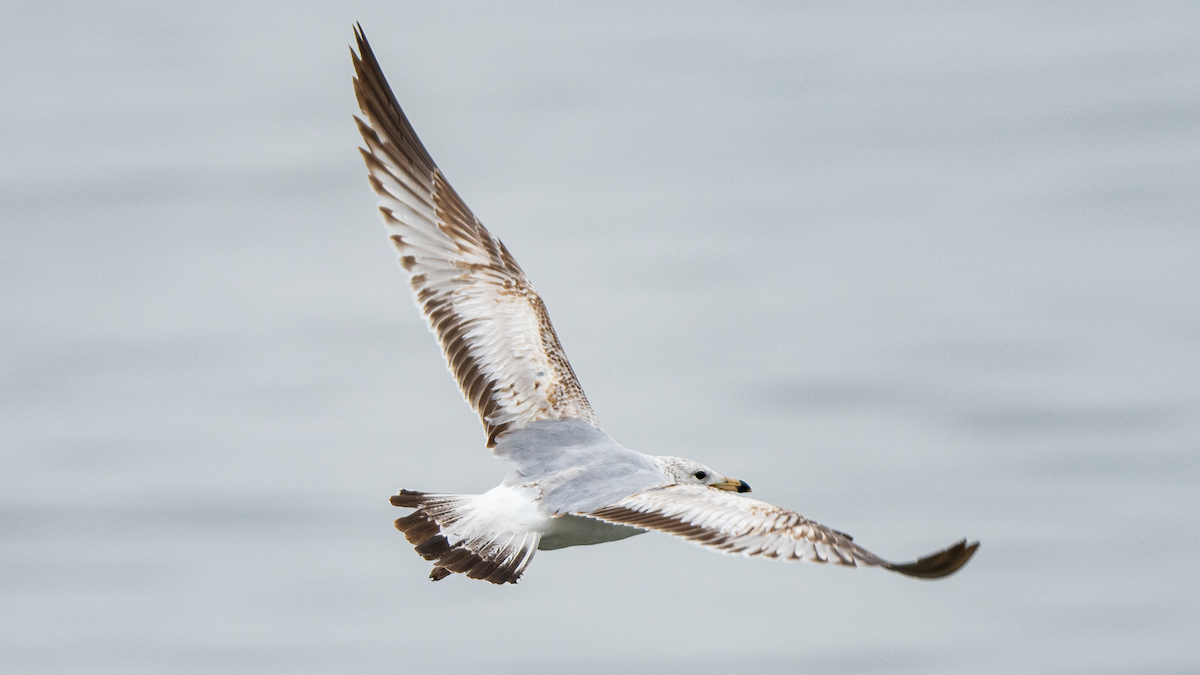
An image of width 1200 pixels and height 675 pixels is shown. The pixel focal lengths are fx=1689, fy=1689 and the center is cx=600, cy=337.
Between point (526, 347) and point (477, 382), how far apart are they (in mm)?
371

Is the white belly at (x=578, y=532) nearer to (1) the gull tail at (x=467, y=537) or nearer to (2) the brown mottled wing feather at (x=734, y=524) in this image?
(1) the gull tail at (x=467, y=537)

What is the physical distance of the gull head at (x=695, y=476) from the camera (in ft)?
31.6

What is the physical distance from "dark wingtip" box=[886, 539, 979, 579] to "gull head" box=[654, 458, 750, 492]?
2.69 metres

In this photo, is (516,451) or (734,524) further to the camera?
(516,451)

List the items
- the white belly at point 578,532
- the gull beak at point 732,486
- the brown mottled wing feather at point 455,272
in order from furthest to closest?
the brown mottled wing feather at point 455,272 → the gull beak at point 732,486 → the white belly at point 578,532

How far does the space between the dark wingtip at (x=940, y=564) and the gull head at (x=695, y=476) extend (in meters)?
2.69

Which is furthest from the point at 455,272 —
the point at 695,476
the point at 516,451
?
the point at 695,476

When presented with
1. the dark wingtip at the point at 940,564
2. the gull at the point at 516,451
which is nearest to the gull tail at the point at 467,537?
the gull at the point at 516,451

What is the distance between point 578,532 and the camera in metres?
8.85

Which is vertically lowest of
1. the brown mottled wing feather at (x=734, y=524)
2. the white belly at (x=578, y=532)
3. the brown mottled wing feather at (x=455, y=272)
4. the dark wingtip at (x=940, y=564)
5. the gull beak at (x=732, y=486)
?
the dark wingtip at (x=940, y=564)

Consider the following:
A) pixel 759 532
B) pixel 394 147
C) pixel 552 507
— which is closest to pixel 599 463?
pixel 552 507

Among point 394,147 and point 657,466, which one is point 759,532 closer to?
point 657,466

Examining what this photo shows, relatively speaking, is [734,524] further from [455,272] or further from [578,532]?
[455,272]

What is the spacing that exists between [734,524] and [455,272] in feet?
10.2
